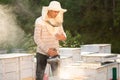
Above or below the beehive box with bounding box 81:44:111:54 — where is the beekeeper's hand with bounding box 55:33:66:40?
above

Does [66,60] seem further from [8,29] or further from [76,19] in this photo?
[76,19]

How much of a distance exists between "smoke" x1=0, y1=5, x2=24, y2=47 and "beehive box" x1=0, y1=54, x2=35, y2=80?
1034 centimetres

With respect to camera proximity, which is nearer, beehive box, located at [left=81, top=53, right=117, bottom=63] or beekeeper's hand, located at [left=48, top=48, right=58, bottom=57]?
beekeeper's hand, located at [left=48, top=48, right=58, bottom=57]

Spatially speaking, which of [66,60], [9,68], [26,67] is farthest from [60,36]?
[66,60]

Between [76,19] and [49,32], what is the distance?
16145 mm

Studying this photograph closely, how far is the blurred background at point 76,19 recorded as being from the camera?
1992 cm

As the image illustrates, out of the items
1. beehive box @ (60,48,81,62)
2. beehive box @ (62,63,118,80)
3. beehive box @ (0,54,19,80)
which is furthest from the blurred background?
beehive box @ (62,63,118,80)

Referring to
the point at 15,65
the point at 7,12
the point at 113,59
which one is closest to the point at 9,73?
the point at 15,65

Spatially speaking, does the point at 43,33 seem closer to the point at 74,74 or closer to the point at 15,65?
the point at 74,74

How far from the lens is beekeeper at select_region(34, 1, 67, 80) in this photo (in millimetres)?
5391

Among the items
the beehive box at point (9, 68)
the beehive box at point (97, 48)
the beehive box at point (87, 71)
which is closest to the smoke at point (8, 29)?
the beehive box at point (97, 48)

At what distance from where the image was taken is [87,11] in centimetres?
2138

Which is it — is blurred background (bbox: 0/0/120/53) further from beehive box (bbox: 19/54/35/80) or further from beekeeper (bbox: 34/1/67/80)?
beekeeper (bbox: 34/1/67/80)

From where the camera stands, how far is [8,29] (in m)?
19.9
